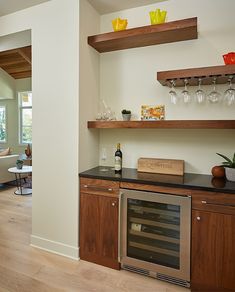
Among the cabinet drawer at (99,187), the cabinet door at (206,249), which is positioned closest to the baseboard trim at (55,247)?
the cabinet drawer at (99,187)

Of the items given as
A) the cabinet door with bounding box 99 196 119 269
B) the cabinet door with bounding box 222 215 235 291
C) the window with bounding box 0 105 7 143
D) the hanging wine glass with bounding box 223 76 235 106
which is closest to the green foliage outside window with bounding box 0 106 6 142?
the window with bounding box 0 105 7 143

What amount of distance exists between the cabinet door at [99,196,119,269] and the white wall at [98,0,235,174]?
64cm

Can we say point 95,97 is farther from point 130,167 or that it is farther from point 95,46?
point 130,167

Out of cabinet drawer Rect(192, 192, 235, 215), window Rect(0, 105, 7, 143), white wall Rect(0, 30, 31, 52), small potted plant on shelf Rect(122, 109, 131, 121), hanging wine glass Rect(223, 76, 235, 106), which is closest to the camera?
cabinet drawer Rect(192, 192, 235, 215)

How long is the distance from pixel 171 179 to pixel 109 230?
79 cm

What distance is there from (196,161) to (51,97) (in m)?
1.73

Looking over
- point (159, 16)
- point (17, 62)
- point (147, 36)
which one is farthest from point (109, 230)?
point (17, 62)

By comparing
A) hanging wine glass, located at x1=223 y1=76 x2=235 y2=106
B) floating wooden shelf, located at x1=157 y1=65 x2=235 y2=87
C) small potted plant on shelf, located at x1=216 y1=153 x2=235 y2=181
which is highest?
floating wooden shelf, located at x1=157 y1=65 x2=235 y2=87

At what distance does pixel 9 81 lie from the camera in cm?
710

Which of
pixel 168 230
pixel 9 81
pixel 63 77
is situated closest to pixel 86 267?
pixel 168 230

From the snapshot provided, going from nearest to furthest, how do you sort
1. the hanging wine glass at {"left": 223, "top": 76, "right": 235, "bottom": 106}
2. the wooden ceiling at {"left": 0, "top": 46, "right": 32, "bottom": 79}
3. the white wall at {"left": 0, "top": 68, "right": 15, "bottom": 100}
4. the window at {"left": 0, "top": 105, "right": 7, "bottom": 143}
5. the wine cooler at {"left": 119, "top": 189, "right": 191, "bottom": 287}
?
the wine cooler at {"left": 119, "top": 189, "right": 191, "bottom": 287} → the hanging wine glass at {"left": 223, "top": 76, "right": 235, "bottom": 106} → the wooden ceiling at {"left": 0, "top": 46, "right": 32, "bottom": 79} → the white wall at {"left": 0, "top": 68, "right": 15, "bottom": 100} → the window at {"left": 0, "top": 105, "right": 7, "bottom": 143}

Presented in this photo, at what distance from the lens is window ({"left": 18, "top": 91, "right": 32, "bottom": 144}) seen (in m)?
7.21

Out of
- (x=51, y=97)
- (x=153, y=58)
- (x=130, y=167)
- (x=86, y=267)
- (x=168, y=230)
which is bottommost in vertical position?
(x=86, y=267)

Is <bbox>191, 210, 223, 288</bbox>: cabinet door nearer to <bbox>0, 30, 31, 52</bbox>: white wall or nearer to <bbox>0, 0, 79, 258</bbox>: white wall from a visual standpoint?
<bbox>0, 0, 79, 258</bbox>: white wall
